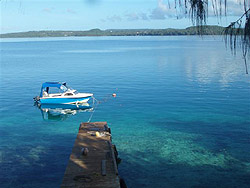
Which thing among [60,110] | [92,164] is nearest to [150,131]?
[92,164]

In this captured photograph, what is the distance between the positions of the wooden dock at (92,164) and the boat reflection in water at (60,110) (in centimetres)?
1171

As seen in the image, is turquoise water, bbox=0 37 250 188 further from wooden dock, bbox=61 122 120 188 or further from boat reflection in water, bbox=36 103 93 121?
wooden dock, bbox=61 122 120 188

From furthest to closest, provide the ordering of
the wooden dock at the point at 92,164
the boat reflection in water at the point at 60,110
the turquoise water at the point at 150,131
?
the boat reflection in water at the point at 60,110 < the turquoise water at the point at 150,131 < the wooden dock at the point at 92,164

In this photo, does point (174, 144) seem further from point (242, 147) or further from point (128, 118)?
point (128, 118)

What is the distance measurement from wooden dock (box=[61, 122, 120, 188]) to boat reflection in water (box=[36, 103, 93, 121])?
11.7 m

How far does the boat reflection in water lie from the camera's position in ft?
94.8

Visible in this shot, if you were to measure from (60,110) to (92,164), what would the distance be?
63.4 ft

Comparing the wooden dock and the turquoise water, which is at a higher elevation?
the wooden dock

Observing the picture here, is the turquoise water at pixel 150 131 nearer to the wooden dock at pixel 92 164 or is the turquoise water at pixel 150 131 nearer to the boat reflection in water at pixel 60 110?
the boat reflection in water at pixel 60 110

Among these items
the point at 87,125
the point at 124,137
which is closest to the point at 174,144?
the point at 124,137

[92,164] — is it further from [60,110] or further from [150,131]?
[60,110]

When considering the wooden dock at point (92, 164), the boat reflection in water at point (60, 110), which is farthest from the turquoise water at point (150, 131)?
the wooden dock at point (92, 164)

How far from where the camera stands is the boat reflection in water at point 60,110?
28891mm

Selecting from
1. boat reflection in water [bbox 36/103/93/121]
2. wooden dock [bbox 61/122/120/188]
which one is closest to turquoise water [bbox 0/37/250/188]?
boat reflection in water [bbox 36/103/93/121]
